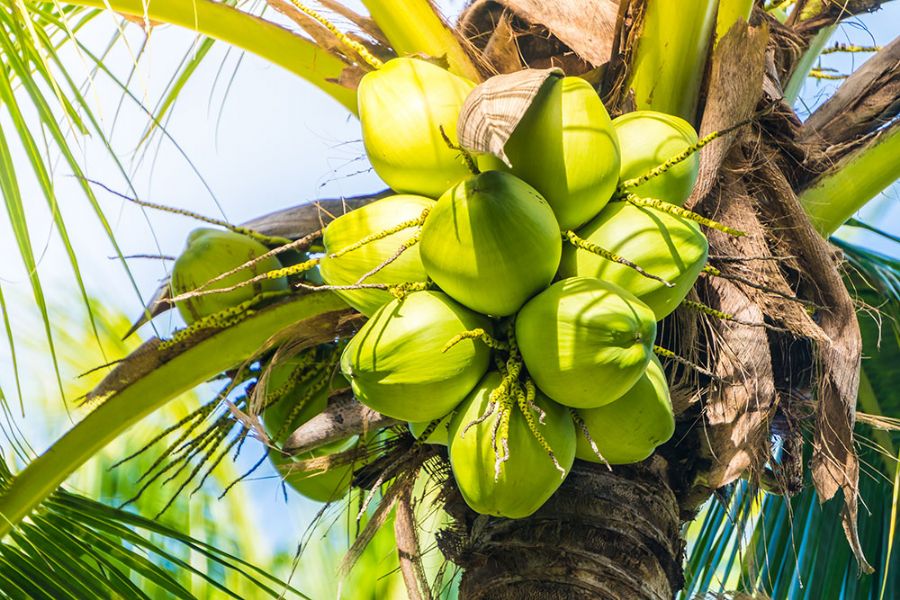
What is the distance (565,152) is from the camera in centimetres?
132

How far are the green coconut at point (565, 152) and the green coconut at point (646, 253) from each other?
0.16 ft

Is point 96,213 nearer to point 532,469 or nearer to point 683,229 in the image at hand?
point 532,469

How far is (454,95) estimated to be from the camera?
1434 mm

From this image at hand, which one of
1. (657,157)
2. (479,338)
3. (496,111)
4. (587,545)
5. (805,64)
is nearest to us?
(496,111)

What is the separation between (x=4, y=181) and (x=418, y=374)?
758mm

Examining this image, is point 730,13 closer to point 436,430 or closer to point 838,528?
point 436,430

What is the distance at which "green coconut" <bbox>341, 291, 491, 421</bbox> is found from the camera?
50.1 inches

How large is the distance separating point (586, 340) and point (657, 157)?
1.19 ft

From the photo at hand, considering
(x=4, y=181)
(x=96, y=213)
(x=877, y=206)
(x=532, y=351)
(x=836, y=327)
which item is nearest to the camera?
(x=532, y=351)

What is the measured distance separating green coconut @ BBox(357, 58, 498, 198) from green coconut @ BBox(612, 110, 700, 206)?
0.21 m

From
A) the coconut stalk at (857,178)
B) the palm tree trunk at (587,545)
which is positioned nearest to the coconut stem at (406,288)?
the palm tree trunk at (587,545)

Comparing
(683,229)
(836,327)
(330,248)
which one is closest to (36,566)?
(330,248)

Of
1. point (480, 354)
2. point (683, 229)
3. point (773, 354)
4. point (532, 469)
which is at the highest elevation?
point (683, 229)

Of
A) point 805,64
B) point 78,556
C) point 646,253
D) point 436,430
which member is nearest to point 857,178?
point 805,64
